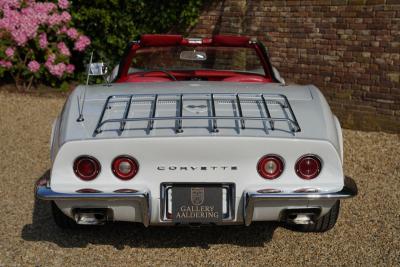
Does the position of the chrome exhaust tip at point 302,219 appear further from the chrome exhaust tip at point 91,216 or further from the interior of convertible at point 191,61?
the interior of convertible at point 191,61

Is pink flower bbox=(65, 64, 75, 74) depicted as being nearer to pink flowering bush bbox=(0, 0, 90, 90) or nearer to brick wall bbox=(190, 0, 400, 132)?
pink flowering bush bbox=(0, 0, 90, 90)

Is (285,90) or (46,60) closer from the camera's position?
(285,90)

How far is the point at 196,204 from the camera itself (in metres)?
3.19

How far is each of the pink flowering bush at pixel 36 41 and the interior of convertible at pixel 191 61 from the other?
434 cm

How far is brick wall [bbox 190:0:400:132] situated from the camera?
6848mm

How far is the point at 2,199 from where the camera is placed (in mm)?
4723

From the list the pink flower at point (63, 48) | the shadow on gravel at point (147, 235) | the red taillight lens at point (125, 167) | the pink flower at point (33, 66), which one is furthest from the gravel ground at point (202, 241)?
the pink flower at point (63, 48)

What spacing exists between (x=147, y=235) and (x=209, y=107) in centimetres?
105

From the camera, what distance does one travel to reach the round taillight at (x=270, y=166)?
10.4 ft

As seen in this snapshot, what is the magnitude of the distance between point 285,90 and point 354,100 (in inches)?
138

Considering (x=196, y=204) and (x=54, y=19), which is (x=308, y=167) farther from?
(x=54, y=19)

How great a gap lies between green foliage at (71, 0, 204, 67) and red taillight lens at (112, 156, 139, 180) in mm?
6008

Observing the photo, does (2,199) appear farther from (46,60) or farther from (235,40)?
(46,60)

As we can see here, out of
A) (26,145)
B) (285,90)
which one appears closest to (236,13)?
(26,145)
